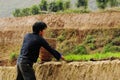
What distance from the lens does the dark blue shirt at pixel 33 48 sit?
7.60 metres

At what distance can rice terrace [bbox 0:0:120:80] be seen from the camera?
8312mm

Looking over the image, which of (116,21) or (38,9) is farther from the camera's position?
(38,9)

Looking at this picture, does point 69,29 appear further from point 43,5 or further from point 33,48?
point 33,48

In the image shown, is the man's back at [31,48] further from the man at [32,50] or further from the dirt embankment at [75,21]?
the dirt embankment at [75,21]

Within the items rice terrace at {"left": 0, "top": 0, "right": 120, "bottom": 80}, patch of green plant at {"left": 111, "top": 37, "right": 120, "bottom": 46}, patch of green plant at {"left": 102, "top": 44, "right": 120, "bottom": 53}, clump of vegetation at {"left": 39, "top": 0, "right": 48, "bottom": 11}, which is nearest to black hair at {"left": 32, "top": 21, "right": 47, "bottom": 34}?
rice terrace at {"left": 0, "top": 0, "right": 120, "bottom": 80}

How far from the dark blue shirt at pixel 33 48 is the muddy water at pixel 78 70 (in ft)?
1.94

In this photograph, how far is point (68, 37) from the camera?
30281mm

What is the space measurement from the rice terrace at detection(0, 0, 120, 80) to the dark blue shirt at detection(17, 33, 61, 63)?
0.67 m

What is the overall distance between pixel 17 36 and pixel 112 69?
27.8 m

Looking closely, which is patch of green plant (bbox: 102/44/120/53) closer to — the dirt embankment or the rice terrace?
Result: the rice terrace

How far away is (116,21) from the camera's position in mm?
29750

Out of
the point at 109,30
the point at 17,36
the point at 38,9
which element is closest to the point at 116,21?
the point at 109,30

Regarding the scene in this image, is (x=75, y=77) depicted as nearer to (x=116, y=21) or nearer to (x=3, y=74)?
(x=3, y=74)

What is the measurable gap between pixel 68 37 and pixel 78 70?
877 inches
